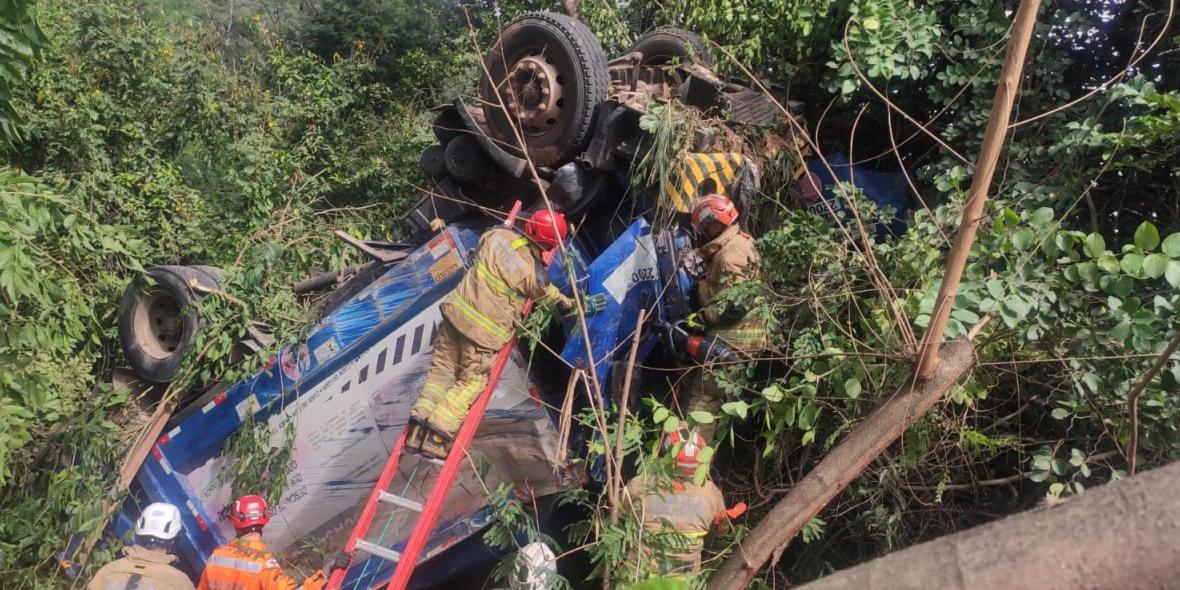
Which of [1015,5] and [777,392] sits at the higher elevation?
[1015,5]

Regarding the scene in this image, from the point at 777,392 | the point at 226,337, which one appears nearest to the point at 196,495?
the point at 226,337

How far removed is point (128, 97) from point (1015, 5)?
6.36 m

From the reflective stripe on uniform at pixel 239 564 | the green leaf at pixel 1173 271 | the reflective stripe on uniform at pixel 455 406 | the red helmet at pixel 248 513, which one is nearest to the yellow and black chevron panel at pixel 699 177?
the reflective stripe on uniform at pixel 455 406

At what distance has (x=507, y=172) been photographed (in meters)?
5.04

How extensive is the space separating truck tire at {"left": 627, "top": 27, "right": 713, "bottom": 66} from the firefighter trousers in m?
2.14

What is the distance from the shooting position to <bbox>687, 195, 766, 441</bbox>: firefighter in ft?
14.3

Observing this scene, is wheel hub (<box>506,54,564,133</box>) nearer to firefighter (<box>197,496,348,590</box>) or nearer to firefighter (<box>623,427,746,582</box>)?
firefighter (<box>623,427,746,582</box>)

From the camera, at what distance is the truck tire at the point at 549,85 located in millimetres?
4773

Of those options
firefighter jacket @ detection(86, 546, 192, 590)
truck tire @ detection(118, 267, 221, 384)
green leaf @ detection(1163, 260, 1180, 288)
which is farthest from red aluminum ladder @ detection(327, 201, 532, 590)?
green leaf @ detection(1163, 260, 1180, 288)

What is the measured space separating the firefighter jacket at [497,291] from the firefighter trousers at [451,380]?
0.21 feet

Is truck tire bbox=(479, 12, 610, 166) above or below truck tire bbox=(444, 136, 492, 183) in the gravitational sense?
above

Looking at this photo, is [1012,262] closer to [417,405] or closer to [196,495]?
[417,405]

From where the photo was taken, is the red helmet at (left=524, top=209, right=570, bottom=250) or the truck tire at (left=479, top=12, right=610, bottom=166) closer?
the red helmet at (left=524, top=209, right=570, bottom=250)

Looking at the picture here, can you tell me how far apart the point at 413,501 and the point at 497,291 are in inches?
39.8
